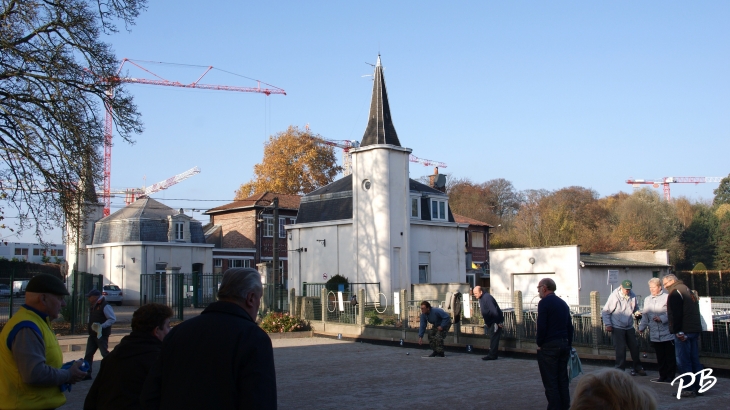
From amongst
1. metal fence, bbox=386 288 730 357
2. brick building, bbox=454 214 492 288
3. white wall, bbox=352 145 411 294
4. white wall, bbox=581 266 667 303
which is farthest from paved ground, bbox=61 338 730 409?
brick building, bbox=454 214 492 288

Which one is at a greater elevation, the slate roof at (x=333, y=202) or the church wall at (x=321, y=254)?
the slate roof at (x=333, y=202)

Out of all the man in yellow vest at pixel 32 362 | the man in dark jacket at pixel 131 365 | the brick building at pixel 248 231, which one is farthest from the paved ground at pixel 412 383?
the brick building at pixel 248 231

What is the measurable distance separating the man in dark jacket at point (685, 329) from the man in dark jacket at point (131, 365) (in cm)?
869

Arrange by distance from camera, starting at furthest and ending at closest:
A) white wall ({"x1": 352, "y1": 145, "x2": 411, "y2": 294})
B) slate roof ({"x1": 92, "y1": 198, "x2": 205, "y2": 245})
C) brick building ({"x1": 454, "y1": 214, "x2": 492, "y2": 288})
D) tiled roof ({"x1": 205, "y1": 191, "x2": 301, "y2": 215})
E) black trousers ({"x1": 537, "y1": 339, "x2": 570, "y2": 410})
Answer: brick building ({"x1": 454, "y1": 214, "x2": 492, "y2": 288})
tiled roof ({"x1": 205, "y1": 191, "x2": 301, "y2": 215})
slate roof ({"x1": 92, "y1": 198, "x2": 205, "y2": 245})
white wall ({"x1": 352, "y1": 145, "x2": 411, "y2": 294})
black trousers ({"x1": 537, "y1": 339, "x2": 570, "y2": 410})

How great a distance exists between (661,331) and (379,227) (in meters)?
26.5

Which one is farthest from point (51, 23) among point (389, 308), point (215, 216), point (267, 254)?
point (215, 216)

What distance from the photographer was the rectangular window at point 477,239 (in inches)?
2516

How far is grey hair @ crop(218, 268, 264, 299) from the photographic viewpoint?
3.75 m

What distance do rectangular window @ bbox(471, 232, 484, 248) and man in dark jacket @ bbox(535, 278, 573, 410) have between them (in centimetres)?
5550

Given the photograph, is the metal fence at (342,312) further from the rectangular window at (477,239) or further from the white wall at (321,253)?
the rectangular window at (477,239)

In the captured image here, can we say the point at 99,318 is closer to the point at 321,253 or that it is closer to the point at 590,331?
the point at 590,331

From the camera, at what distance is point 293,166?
206 feet

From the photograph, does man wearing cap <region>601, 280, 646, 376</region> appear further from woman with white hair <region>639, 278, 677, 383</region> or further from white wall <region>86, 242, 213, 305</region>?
white wall <region>86, 242, 213, 305</region>

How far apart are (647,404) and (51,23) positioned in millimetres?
17348
